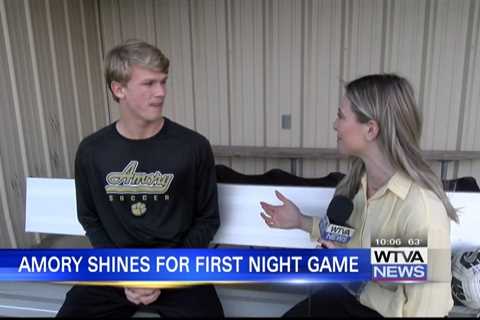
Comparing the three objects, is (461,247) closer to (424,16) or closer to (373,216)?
(373,216)

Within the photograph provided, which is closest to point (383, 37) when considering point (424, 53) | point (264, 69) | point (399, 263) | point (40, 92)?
point (424, 53)

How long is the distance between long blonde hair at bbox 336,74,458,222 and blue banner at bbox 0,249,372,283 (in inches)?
14.9

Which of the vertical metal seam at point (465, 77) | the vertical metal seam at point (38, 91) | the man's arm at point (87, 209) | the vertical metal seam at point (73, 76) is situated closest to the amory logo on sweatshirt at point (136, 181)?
the man's arm at point (87, 209)

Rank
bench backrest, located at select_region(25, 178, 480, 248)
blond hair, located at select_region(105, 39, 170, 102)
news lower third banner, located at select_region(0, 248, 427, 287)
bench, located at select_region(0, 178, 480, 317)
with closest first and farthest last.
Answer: news lower third banner, located at select_region(0, 248, 427, 287), blond hair, located at select_region(105, 39, 170, 102), bench, located at select_region(0, 178, 480, 317), bench backrest, located at select_region(25, 178, 480, 248)

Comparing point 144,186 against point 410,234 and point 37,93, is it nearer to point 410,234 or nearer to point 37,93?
point 410,234

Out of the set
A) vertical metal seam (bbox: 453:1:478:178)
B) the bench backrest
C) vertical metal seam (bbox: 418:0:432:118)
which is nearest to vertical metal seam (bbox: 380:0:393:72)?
vertical metal seam (bbox: 418:0:432:118)

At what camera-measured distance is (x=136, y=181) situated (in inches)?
68.5

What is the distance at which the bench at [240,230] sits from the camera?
192 centimetres

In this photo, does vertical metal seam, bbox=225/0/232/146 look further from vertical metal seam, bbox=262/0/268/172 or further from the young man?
the young man

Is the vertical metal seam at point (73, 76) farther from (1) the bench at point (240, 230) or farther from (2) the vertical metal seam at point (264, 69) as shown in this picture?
(2) the vertical metal seam at point (264, 69)

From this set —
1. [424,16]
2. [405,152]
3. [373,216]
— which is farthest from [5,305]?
[424,16]

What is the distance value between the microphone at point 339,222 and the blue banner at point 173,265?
0.19 feet

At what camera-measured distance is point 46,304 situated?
6.46ft

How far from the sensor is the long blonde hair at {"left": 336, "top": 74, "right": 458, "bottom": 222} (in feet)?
4.35
